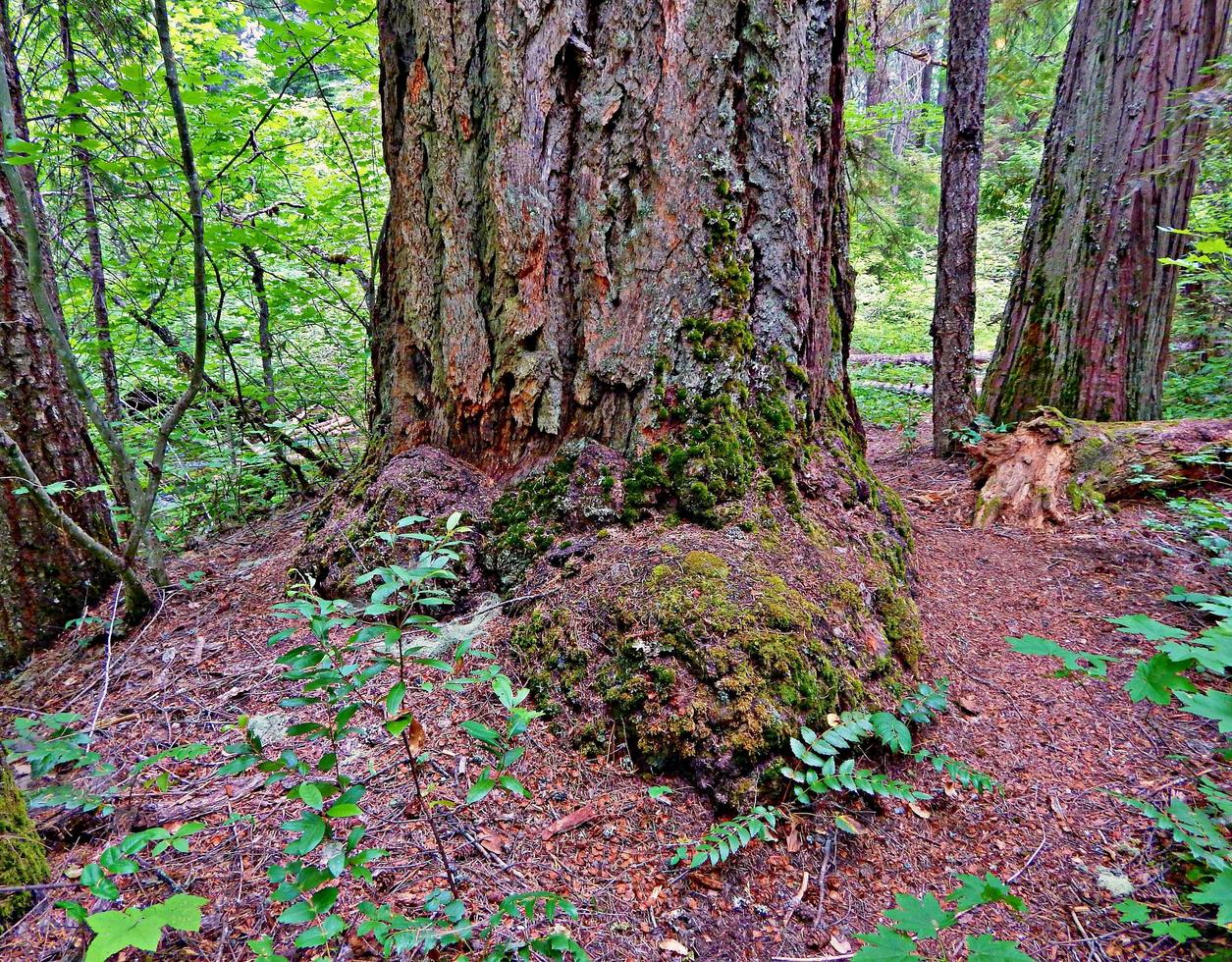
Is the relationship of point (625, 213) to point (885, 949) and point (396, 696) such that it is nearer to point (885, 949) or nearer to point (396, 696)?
point (396, 696)

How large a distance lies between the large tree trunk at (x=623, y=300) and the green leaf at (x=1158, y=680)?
899 mm

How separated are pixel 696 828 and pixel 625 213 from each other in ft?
7.55

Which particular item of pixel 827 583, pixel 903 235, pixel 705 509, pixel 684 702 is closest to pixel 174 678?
pixel 684 702

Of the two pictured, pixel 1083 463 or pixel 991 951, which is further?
pixel 1083 463

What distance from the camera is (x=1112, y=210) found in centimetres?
432

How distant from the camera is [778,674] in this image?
194 cm

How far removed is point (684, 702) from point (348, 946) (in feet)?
3.44

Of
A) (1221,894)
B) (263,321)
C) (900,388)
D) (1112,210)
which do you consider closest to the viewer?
(1221,894)

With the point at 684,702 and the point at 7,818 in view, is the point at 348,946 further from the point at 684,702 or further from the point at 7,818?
the point at 684,702

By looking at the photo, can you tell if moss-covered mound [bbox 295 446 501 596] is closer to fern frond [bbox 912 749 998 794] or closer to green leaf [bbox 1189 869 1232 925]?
fern frond [bbox 912 749 998 794]

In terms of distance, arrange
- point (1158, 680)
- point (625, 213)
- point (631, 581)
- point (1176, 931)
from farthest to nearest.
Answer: point (625, 213) → point (631, 581) → point (1176, 931) → point (1158, 680)

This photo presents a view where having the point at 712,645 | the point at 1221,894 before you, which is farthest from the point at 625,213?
the point at 1221,894

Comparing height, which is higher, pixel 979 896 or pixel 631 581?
pixel 631 581

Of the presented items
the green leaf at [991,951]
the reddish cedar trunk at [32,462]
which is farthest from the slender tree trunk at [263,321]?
the green leaf at [991,951]
